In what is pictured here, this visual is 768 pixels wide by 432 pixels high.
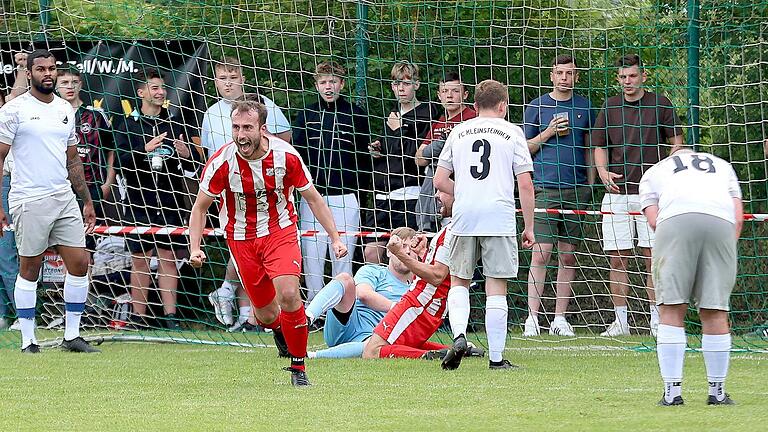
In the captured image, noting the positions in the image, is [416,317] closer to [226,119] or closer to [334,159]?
[334,159]

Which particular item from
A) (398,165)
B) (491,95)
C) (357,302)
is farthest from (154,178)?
(491,95)

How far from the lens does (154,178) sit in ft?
41.1

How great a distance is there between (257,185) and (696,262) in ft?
9.95

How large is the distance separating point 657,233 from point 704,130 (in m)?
4.96

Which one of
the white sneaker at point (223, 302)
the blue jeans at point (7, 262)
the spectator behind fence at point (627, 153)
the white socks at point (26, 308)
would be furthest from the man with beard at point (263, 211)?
the blue jeans at point (7, 262)

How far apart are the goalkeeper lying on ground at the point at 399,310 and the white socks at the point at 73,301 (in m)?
2.13

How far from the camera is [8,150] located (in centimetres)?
1048

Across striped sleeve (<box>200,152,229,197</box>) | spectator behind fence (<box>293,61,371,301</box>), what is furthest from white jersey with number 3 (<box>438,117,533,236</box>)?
spectator behind fence (<box>293,61,371,301</box>)

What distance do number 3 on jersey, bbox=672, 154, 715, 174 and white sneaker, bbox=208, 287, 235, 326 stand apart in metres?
6.34

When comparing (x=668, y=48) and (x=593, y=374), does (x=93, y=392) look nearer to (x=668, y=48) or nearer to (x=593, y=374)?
(x=593, y=374)

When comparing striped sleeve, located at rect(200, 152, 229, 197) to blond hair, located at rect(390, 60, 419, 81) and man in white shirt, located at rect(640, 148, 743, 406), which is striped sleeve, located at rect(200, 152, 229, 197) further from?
blond hair, located at rect(390, 60, 419, 81)

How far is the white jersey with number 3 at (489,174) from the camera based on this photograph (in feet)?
29.5

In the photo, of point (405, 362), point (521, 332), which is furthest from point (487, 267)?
point (521, 332)

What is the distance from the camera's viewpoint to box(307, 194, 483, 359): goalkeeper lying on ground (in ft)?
31.7
